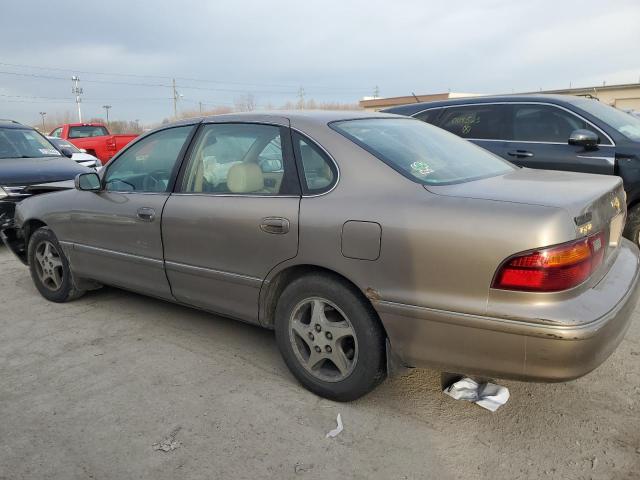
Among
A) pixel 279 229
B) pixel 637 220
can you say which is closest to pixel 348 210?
pixel 279 229

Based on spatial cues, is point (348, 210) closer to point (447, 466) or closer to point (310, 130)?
point (310, 130)

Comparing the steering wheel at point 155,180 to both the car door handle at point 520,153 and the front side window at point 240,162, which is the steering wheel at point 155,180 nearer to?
the front side window at point 240,162

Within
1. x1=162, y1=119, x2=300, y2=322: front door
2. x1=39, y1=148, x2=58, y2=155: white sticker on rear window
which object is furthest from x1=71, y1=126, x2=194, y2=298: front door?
x1=39, y1=148, x2=58, y2=155: white sticker on rear window

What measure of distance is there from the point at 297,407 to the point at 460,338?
3.27 ft

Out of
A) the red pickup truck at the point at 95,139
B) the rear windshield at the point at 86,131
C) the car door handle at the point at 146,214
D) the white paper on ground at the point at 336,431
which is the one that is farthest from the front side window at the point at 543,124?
the rear windshield at the point at 86,131

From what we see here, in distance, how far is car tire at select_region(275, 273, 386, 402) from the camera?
8.35 feet

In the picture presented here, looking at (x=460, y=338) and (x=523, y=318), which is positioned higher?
(x=523, y=318)

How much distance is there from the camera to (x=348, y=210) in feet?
8.29

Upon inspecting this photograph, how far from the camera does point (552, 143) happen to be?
518 cm

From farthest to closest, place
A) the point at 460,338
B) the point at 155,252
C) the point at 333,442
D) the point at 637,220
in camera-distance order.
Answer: the point at 637,220 → the point at 155,252 → the point at 333,442 → the point at 460,338

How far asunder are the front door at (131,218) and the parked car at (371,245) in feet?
0.05

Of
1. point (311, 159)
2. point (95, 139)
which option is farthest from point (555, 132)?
point (95, 139)

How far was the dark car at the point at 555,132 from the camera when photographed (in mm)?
4832

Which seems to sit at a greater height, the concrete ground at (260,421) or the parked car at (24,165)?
the parked car at (24,165)
